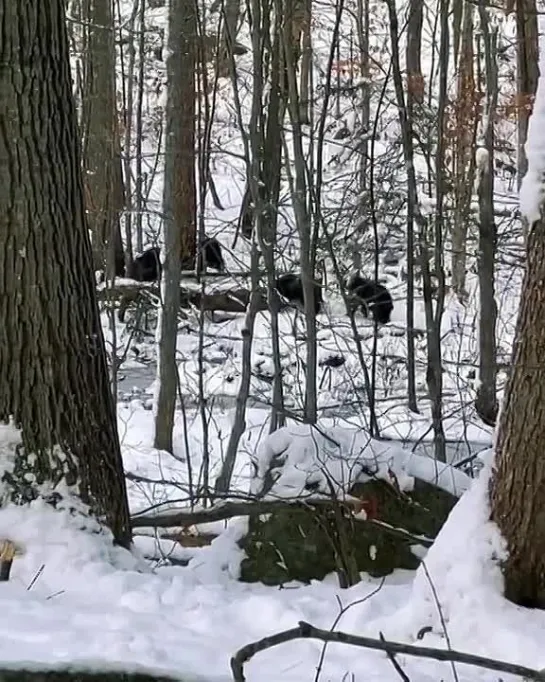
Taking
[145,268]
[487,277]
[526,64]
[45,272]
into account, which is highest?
[526,64]

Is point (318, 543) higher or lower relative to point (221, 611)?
lower

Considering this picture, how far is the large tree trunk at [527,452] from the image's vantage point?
332 centimetres

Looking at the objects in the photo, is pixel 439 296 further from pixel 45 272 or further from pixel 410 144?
pixel 45 272

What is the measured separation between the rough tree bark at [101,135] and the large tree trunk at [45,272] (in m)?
5.36

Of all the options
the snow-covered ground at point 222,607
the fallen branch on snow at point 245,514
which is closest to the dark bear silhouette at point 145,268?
the snow-covered ground at point 222,607

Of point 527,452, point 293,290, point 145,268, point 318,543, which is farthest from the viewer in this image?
point 145,268

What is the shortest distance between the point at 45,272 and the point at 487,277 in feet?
15.6

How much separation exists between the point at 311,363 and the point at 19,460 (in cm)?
391

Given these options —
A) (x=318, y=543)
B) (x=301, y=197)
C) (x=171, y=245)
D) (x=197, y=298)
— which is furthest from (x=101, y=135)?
(x=318, y=543)

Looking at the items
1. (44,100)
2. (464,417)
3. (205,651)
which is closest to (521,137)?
(464,417)

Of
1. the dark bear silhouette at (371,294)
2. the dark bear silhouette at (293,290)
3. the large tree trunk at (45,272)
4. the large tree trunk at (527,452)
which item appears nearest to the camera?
the large tree trunk at (527,452)

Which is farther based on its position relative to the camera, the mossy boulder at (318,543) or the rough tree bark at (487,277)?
the rough tree bark at (487,277)

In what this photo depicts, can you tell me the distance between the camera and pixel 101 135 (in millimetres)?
10836

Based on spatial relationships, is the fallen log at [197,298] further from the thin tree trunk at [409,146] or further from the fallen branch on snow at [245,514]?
the fallen branch on snow at [245,514]
